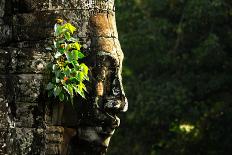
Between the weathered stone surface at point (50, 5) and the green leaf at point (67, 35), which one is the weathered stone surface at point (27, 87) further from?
the weathered stone surface at point (50, 5)

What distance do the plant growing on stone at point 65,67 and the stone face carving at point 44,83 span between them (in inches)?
2.7

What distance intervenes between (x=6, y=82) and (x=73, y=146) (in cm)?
66

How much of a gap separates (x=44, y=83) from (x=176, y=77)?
1178 cm

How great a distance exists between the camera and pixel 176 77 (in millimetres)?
16391

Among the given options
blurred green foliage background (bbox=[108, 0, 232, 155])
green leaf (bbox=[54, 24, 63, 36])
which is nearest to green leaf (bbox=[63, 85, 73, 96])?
green leaf (bbox=[54, 24, 63, 36])

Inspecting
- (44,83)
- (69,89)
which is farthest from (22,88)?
(69,89)

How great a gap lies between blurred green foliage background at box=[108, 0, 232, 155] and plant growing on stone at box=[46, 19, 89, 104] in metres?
10.8

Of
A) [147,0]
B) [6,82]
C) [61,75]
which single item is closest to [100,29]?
[61,75]

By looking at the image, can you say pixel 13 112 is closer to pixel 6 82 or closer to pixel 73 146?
pixel 6 82

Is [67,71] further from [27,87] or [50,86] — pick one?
[27,87]

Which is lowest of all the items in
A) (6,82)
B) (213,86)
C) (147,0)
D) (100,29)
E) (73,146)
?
(213,86)

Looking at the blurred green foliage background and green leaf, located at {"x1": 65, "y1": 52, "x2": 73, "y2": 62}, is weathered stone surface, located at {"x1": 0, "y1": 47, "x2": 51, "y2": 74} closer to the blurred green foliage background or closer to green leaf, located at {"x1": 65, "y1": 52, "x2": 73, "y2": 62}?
green leaf, located at {"x1": 65, "y1": 52, "x2": 73, "y2": 62}

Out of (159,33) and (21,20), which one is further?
(159,33)

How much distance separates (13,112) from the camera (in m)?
4.72
